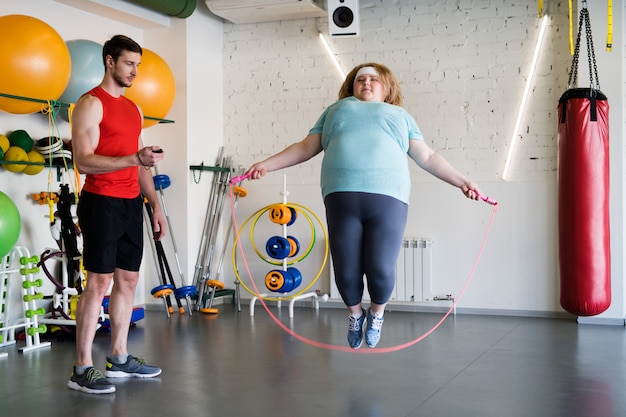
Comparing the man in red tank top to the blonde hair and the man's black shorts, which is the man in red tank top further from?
the blonde hair

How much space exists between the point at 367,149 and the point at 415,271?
3.65 meters

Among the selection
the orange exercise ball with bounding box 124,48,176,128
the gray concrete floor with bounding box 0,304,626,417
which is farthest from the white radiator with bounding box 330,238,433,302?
the orange exercise ball with bounding box 124,48,176,128

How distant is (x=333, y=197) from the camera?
11.4ft

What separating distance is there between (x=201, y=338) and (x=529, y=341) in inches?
92.0

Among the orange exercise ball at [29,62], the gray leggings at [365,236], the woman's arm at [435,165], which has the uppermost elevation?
the orange exercise ball at [29,62]

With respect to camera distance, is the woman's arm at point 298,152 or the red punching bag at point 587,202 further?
the red punching bag at point 587,202

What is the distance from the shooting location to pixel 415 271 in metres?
6.91

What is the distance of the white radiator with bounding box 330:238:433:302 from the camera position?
6.89m

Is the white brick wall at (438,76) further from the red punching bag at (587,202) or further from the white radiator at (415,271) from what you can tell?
the red punching bag at (587,202)

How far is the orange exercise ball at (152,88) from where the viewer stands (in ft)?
20.2

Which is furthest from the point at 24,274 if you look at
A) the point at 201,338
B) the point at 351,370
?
the point at 351,370

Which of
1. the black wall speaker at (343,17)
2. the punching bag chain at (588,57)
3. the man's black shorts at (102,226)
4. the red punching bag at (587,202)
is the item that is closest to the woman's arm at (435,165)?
the man's black shorts at (102,226)

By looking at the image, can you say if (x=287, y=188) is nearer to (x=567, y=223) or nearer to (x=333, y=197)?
(x=567, y=223)

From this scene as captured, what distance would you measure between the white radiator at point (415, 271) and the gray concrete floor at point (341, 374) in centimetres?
73
